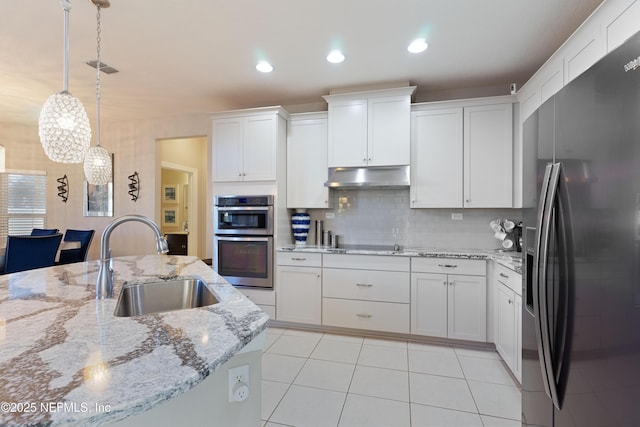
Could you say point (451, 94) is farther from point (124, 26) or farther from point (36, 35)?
point (36, 35)

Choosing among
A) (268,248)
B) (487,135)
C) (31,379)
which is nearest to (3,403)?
(31,379)

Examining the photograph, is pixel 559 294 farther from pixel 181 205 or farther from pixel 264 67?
pixel 181 205

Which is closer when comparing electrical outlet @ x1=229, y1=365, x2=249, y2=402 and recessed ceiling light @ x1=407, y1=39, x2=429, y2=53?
electrical outlet @ x1=229, y1=365, x2=249, y2=402

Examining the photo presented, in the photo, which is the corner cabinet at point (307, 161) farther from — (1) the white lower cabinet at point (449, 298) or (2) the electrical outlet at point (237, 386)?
(2) the electrical outlet at point (237, 386)

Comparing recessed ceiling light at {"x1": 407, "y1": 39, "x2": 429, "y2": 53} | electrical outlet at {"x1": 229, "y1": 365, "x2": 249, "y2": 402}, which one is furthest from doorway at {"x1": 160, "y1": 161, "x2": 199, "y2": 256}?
electrical outlet at {"x1": 229, "y1": 365, "x2": 249, "y2": 402}

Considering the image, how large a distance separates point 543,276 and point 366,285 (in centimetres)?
208

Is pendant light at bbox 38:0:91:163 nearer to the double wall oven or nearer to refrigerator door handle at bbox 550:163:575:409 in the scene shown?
the double wall oven

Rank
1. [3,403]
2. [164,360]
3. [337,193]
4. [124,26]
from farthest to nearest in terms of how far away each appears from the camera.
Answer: [337,193]
[124,26]
[164,360]
[3,403]

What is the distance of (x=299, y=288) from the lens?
332cm

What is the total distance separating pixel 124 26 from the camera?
228 cm

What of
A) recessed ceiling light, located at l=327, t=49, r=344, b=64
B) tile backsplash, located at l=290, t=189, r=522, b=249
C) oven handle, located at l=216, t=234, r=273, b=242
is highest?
recessed ceiling light, located at l=327, t=49, r=344, b=64

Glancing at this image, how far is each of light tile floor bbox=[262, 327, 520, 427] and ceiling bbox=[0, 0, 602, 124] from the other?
105 inches

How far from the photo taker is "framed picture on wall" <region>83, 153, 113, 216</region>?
4.73 meters

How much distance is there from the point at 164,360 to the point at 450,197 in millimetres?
3017
